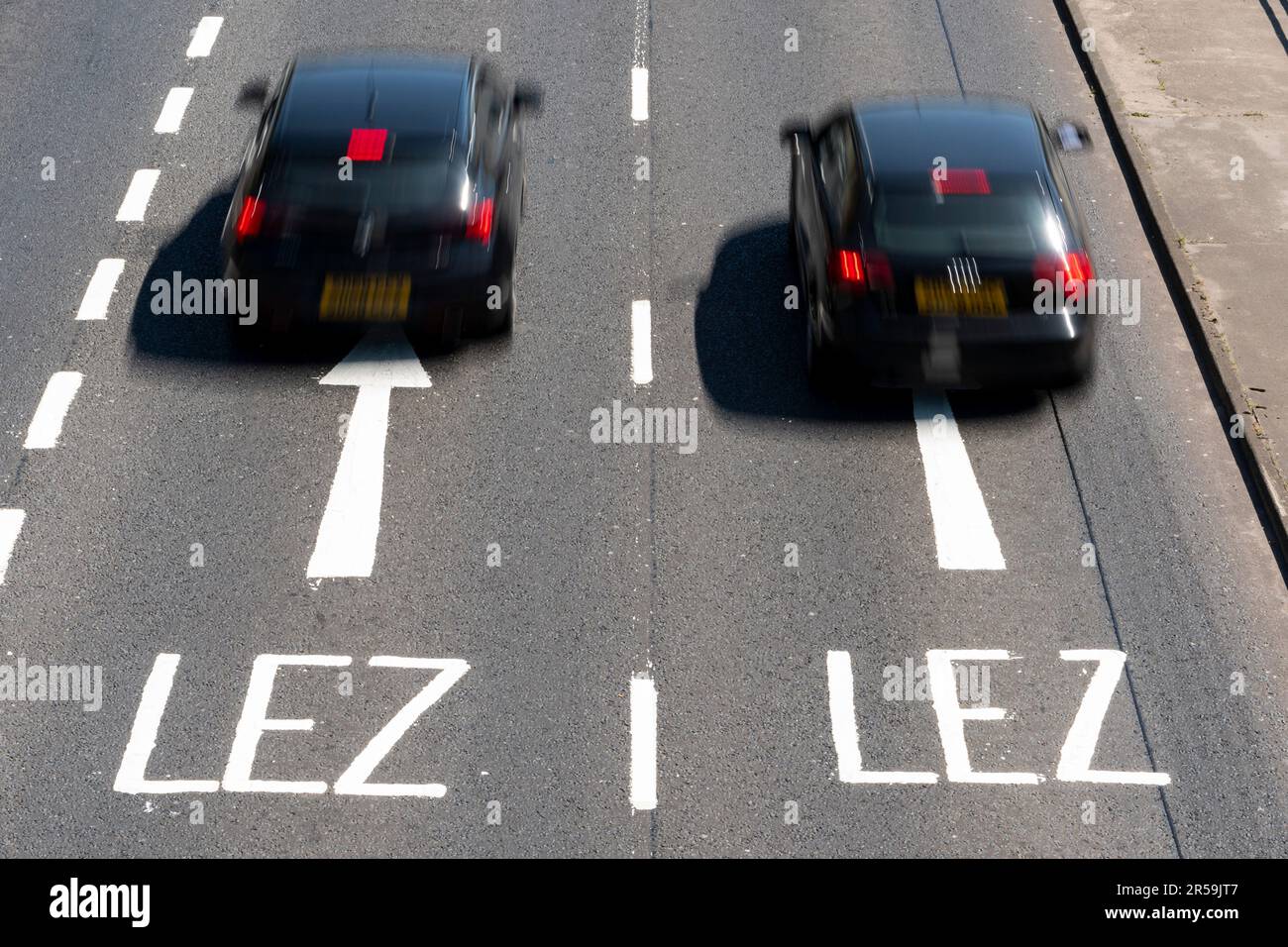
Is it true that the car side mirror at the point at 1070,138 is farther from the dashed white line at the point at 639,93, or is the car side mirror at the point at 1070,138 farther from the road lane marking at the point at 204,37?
the road lane marking at the point at 204,37

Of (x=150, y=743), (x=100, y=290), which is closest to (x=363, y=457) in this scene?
(x=150, y=743)

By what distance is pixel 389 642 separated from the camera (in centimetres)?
875

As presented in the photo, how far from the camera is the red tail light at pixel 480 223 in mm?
10555

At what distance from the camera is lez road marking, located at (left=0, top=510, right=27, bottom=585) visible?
923 centimetres

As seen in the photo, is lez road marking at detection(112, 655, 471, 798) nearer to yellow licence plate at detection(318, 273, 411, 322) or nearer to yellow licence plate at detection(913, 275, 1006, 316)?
yellow licence plate at detection(318, 273, 411, 322)

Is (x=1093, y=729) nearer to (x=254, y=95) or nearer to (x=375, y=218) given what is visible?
(x=375, y=218)

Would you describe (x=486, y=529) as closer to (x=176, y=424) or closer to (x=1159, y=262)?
(x=176, y=424)

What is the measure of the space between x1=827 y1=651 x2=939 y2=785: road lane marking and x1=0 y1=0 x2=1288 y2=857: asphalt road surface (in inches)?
0.8

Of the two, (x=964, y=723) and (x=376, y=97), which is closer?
(x=964, y=723)

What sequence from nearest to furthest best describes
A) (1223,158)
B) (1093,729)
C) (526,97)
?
(1093,729) < (526,97) < (1223,158)

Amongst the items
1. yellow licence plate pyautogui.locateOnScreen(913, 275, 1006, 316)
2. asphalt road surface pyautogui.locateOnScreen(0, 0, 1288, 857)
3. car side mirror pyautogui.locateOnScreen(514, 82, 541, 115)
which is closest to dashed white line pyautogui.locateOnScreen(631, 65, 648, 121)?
asphalt road surface pyautogui.locateOnScreen(0, 0, 1288, 857)

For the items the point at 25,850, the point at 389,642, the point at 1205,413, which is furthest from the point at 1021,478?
the point at 25,850

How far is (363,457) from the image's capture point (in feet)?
33.5

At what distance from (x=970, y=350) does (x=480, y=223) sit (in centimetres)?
347
